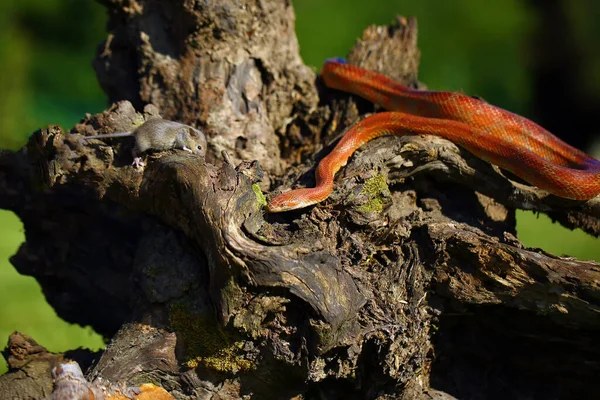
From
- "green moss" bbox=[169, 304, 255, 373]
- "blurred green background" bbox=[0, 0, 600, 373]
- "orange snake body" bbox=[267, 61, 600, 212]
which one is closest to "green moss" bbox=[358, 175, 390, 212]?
"orange snake body" bbox=[267, 61, 600, 212]

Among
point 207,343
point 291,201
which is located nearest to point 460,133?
point 291,201

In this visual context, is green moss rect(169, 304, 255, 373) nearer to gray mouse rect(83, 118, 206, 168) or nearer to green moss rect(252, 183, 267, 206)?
green moss rect(252, 183, 267, 206)

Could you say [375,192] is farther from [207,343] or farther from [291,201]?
[207,343]

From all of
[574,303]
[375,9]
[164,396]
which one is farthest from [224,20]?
[375,9]

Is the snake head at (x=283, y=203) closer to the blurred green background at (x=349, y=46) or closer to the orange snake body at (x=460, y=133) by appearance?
the orange snake body at (x=460, y=133)

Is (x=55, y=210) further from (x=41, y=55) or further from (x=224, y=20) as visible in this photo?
(x=41, y=55)

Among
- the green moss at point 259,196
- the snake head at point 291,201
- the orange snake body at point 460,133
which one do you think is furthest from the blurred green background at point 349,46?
the green moss at point 259,196
